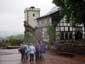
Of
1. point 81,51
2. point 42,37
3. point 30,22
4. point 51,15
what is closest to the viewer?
point 81,51

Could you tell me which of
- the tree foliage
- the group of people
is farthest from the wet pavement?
the tree foliage

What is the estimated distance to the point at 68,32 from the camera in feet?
200

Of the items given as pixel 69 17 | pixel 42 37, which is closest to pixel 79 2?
pixel 69 17

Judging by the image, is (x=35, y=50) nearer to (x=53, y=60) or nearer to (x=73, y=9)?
(x=53, y=60)

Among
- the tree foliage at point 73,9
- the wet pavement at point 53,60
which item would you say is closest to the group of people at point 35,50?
the wet pavement at point 53,60

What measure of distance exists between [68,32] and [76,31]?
2.22 meters

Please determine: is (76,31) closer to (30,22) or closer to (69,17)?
(69,17)

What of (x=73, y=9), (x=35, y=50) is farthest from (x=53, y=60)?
(x=73, y=9)

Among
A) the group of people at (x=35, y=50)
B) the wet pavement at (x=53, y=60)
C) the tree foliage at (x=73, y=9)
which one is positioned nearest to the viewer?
the group of people at (x=35, y=50)

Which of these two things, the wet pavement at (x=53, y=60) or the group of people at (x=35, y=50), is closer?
the group of people at (x=35, y=50)

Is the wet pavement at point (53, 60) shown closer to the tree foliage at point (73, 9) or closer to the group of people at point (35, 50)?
the group of people at point (35, 50)

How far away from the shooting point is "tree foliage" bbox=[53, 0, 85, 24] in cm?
3703

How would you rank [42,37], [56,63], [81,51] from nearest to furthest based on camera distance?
[56,63]
[81,51]
[42,37]

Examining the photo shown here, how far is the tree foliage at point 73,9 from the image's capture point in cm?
3703
